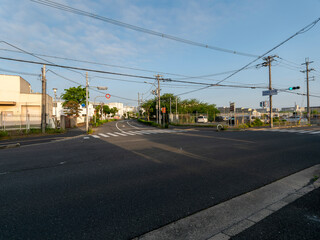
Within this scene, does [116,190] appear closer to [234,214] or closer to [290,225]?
[234,214]

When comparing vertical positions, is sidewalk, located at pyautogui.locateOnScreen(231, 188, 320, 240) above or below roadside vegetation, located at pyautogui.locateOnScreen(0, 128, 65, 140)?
below

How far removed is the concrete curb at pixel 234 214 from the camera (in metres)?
2.36

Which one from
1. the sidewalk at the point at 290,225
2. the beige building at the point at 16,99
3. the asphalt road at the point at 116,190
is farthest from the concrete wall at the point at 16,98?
the sidewalk at the point at 290,225

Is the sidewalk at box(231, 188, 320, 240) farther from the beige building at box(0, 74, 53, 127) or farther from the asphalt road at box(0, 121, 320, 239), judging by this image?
the beige building at box(0, 74, 53, 127)

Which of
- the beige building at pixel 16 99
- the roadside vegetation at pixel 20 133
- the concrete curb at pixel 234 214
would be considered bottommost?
the concrete curb at pixel 234 214

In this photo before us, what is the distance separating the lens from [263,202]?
3.27 meters

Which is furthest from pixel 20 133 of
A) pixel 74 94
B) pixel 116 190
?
pixel 74 94

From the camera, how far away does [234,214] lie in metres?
2.86

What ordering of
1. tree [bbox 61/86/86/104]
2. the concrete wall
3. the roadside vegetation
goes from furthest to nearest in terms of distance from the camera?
tree [bbox 61/86/86/104] → the concrete wall → the roadside vegetation

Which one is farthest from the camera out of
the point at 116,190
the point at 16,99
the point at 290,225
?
the point at 16,99

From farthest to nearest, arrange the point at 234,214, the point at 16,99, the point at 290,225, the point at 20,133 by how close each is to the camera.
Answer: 1. the point at 16,99
2. the point at 20,133
3. the point at 234,214
4. the point at 290,225

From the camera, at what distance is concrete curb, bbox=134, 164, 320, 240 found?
236cm

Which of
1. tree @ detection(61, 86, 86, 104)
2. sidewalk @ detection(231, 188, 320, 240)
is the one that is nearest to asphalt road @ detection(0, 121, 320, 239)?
sidewalk @ detection(231, 188, 320, 240)

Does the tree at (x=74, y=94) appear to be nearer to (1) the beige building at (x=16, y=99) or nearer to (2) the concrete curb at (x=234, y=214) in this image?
(1) the beige building at (x=16, y=99)
